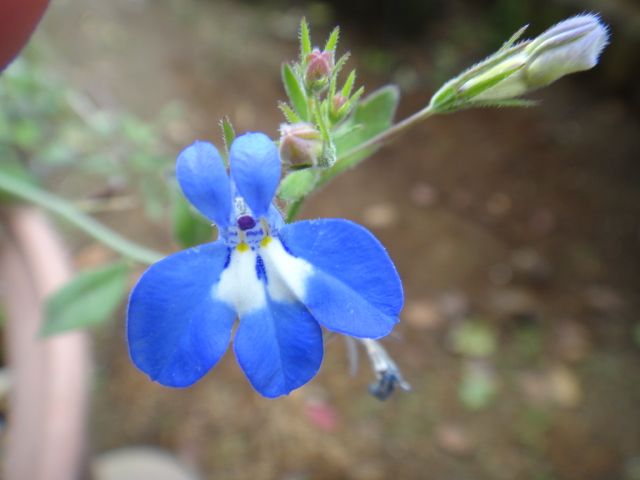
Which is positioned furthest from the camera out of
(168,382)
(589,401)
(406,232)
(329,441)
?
(406,232)

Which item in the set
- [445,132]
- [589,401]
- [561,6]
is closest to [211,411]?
[589,401]

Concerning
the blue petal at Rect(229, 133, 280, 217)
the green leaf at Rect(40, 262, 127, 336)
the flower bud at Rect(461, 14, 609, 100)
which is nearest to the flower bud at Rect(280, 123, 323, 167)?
the blue petal at Rect(229, 133, 280, 217)

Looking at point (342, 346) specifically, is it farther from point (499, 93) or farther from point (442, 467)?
point (499, 93)

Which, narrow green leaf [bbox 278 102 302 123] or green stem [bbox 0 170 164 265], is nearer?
narrow green leaf [bbox 278 102 302 123]

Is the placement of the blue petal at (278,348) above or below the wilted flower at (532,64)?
below

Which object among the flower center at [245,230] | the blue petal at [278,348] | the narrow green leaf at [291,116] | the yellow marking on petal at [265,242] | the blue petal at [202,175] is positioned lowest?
the blue petal at [278,348]

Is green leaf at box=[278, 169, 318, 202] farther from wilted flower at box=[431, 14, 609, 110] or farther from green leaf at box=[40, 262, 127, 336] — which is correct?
green leaf at box=[40, 262, 127, 336]

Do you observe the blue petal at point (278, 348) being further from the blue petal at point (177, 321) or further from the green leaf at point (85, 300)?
the green leaf at point (85, 300)

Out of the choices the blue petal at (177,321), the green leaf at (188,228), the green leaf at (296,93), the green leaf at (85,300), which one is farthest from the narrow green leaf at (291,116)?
the green leaf at (85,300)
